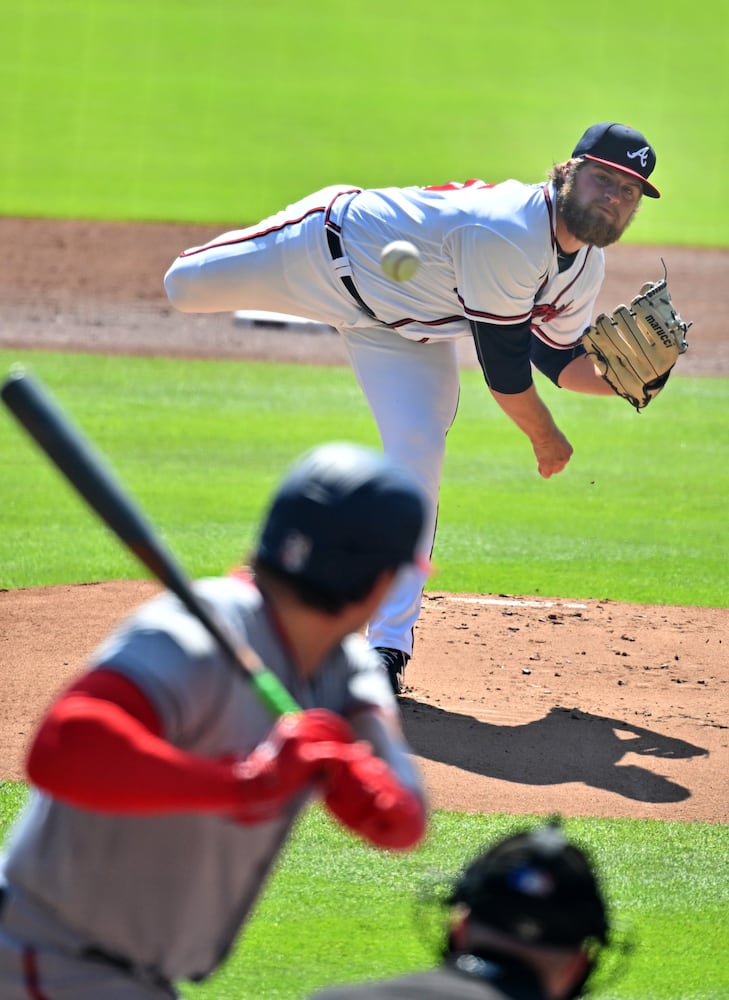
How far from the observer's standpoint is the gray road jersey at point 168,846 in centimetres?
202

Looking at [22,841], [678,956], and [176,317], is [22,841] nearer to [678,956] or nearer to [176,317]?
[678,956]

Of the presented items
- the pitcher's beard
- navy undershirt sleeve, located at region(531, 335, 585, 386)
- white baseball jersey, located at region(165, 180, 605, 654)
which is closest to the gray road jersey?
white baseball jersey, located at region(165, 180, 605, 654)

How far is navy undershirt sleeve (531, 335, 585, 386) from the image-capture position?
6.54 meters

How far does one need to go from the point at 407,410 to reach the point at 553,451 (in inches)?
Result: 26.5

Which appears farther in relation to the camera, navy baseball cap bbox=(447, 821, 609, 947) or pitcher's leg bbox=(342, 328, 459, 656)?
pitcher's leg bbox=(342, 328, 459, 656)

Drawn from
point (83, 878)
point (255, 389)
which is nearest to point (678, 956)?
point (83, 878)

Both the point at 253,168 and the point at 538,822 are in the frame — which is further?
the point at 253,168

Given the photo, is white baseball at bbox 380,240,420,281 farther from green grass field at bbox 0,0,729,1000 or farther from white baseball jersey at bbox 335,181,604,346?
green grass field at bbox 0,0,729,1000

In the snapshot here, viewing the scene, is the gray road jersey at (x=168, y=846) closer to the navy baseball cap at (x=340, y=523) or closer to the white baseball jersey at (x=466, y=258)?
the navy baseball cap at (x=340, y=523)

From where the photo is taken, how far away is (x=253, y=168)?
89.7 ft

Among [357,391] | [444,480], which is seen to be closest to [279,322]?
[357,391]

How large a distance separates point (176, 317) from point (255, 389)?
4.24 meters

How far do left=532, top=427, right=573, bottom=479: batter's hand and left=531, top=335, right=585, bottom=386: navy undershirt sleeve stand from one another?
480mm

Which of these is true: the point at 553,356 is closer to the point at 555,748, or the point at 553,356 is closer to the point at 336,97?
the point at 555,748
